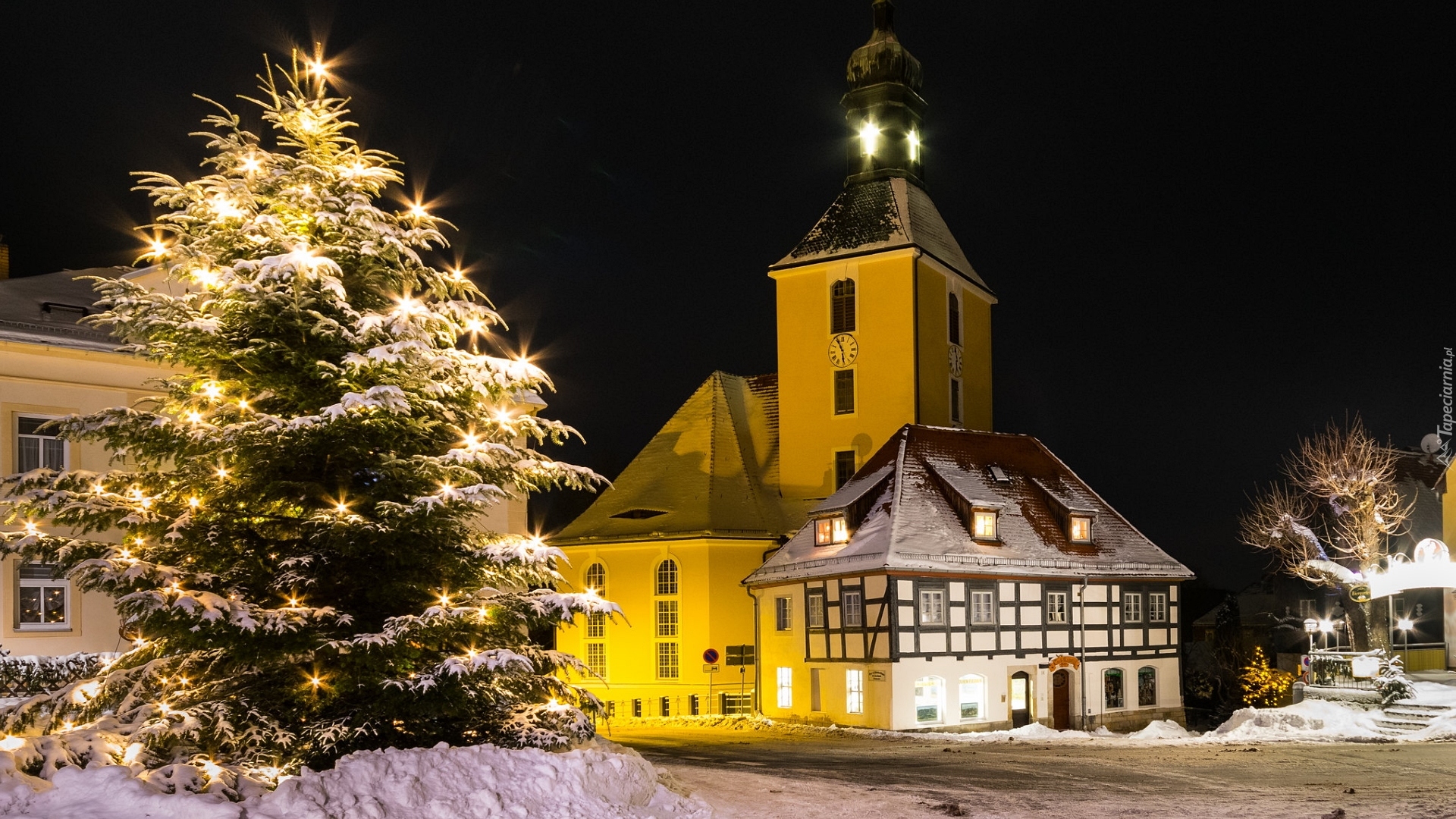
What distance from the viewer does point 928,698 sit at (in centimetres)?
3056

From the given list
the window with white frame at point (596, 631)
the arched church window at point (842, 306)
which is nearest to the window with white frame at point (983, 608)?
the arched church window at point (842, 306)

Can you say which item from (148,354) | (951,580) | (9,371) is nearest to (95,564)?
(148,354)

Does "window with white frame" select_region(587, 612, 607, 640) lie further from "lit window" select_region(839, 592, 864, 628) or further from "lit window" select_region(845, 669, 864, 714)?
"lit window" select_region(845, 669, 864, 714)

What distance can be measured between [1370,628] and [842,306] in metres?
18.3

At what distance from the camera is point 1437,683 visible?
28.5 meters

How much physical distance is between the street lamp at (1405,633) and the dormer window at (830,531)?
617 inches

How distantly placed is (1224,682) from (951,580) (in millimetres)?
23445

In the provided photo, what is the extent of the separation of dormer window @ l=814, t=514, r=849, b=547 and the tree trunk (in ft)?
39.9

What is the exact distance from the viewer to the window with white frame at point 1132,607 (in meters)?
34.3

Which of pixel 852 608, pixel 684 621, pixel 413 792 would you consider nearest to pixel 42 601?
pixel 413 792

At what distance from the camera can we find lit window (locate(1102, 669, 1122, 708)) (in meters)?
33.5

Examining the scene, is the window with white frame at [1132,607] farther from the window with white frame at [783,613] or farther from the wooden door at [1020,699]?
the window with white frame at [783,613]

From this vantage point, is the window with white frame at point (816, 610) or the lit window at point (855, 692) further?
the window with white frame at point (816, 610)

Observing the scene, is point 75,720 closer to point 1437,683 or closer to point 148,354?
point 148,354
